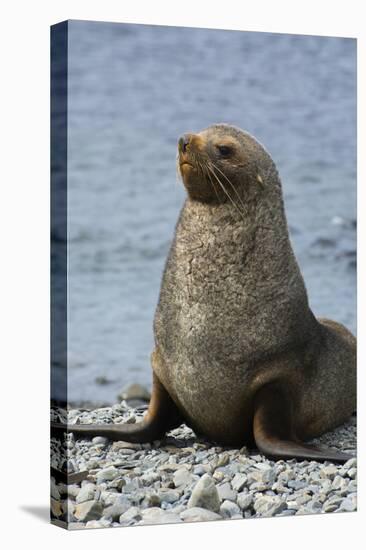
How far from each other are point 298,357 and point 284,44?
224cm

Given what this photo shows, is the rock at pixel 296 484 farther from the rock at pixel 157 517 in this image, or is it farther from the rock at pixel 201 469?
the rock at pixel 157 517

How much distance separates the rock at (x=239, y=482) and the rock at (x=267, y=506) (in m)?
0.14

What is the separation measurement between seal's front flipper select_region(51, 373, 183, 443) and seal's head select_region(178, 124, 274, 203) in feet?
4.75

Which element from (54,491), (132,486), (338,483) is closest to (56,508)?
(54,491)

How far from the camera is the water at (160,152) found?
28.7ft

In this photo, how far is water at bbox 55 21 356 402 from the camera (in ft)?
28.7

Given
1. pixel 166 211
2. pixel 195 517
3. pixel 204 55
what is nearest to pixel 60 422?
pixel 195 517

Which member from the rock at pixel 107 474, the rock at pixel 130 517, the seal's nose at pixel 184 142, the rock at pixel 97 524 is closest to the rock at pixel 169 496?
the rock at pixel 130 517

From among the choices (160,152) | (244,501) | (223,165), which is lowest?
(244,501)

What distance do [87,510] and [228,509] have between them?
3.18ft

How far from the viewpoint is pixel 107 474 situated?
791 centimetres

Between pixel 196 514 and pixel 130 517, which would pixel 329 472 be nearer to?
pixel 196 514

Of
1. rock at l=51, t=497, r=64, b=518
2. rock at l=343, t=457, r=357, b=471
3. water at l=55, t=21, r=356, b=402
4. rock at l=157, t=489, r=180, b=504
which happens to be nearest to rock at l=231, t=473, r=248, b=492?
rock at l=157, t=489, r=180, b=504

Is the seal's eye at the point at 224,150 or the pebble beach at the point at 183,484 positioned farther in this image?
the seal's eye at the point at 224,150
